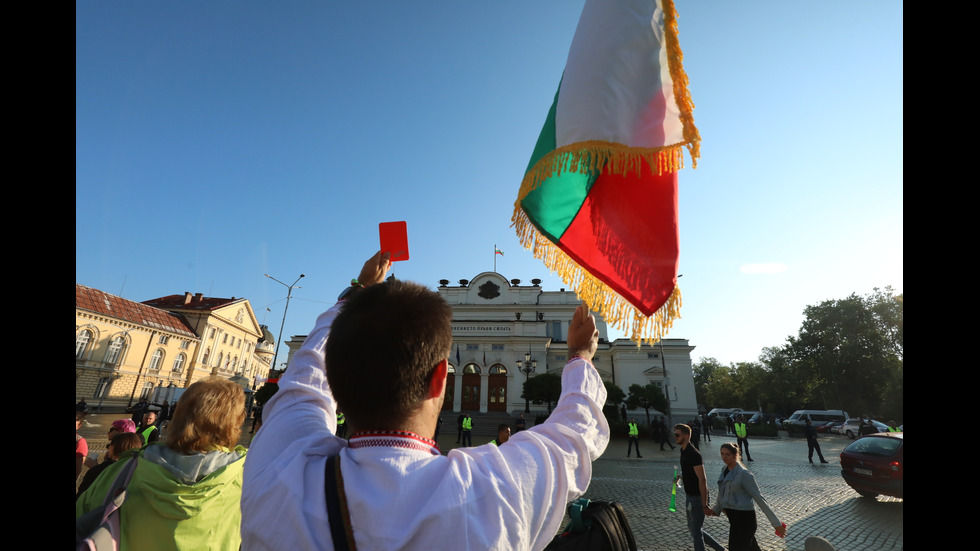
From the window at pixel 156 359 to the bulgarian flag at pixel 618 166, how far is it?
4507 cm

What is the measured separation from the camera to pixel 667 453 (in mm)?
19422

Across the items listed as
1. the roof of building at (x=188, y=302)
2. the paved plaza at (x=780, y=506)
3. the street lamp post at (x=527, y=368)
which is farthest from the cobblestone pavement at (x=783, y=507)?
the roof of building at (x=188, y=302)

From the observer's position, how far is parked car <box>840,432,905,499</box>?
28.7 ft

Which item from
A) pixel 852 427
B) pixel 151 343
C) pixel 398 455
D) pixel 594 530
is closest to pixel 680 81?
pixel 594 530

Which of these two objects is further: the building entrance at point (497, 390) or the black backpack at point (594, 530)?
the building entrance at point (497, 390)

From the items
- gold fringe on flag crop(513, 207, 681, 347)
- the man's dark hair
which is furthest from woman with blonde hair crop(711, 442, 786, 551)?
the man's dark hair

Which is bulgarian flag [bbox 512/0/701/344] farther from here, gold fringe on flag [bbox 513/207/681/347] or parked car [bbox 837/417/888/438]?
parked car [bbox 837/417/888/438]

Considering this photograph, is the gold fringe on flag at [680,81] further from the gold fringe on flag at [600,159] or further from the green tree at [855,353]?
the green tree at [855,353]

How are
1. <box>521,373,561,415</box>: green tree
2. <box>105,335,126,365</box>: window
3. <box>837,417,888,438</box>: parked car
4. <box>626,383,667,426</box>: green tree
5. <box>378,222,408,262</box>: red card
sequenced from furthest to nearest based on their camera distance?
<box>105,335,126,365</box>: window
<box>837,417,888,438</box>: parked car
<box>626,383,667,426</box>: green tree
<box>521,373,561,415</box>: green tree
<box>378,222,408,262</box>: red card

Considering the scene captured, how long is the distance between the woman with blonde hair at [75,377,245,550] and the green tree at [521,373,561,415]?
2381cm

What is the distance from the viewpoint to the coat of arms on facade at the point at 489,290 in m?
42.5

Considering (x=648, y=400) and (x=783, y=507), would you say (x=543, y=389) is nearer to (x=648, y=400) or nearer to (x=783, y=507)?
(x=648, y=400)
